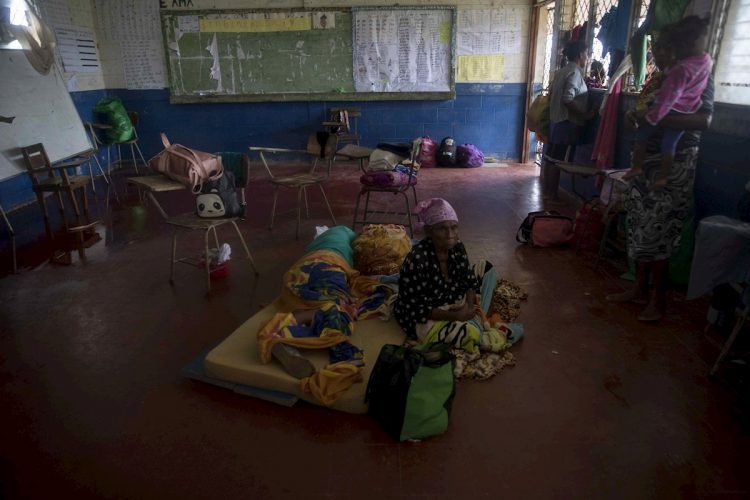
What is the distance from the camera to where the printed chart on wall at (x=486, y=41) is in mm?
7488

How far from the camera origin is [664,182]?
277cm

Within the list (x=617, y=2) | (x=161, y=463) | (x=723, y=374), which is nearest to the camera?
(x=161, y=463)

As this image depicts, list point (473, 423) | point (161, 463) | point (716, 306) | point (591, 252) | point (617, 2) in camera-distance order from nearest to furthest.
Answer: point (161, 463) < point (473, 423) < point (716, 306) < point (591, 252) < point (617, 2)

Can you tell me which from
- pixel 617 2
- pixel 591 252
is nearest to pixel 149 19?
pixel 617 2

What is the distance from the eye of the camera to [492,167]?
7.73 metres

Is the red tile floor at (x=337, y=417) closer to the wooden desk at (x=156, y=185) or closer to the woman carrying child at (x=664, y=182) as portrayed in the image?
the woman carrying child at (x=664, y=182)

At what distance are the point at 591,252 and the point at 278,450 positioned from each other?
3032 mm

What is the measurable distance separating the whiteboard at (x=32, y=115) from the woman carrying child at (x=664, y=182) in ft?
16.6

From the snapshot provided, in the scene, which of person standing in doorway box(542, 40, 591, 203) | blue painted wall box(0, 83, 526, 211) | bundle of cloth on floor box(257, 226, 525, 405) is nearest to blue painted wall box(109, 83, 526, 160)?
blue painted wall box(0, 83, 526, 211)

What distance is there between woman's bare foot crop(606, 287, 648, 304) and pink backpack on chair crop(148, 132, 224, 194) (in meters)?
2.81

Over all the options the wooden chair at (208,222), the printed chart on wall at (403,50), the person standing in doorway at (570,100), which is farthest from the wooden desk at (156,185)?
the printed chart on wall at (403,50)

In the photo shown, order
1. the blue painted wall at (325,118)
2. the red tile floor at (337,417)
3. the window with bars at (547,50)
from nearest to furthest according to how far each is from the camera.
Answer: the red tile floor at (337,417) < the window with bars at (547,50) < the blue painted wall at (325,118)

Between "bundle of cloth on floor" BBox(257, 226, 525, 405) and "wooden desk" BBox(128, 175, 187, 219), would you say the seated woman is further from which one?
"wooden desk" BBox(128, 175, 187, 219)

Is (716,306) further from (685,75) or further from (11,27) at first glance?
(11,27)
